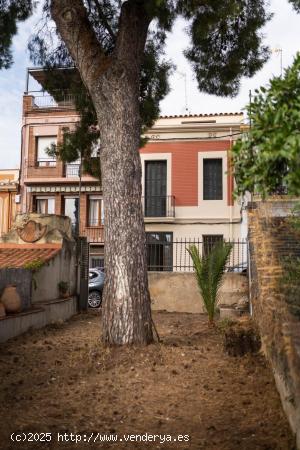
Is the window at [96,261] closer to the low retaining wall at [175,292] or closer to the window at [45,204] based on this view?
the window at [45,204]

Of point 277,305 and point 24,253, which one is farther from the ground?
point 24,253

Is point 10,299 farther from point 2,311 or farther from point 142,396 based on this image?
point 142,396

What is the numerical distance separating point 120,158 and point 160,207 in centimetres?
1566

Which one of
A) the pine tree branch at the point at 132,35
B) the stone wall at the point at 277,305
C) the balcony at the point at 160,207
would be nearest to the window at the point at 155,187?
the balcony at the point at 160,207

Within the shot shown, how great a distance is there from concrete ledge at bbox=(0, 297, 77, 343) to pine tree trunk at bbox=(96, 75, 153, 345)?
2.18 meters

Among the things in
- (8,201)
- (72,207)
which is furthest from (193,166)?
(8,201)

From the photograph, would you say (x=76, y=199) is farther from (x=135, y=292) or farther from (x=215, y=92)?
(x=135, y=292)

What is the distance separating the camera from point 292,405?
11.8ft

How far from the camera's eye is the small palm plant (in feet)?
29.4

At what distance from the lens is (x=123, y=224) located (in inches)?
250

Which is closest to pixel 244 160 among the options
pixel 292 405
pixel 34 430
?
pixel 292 405

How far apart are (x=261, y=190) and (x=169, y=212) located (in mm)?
19214

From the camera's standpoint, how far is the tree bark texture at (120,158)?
20.3ft

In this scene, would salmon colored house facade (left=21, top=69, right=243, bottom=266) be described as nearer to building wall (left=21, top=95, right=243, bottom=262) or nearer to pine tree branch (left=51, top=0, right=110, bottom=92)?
building wall (left=21, top=95, right=243, bottom=262)
